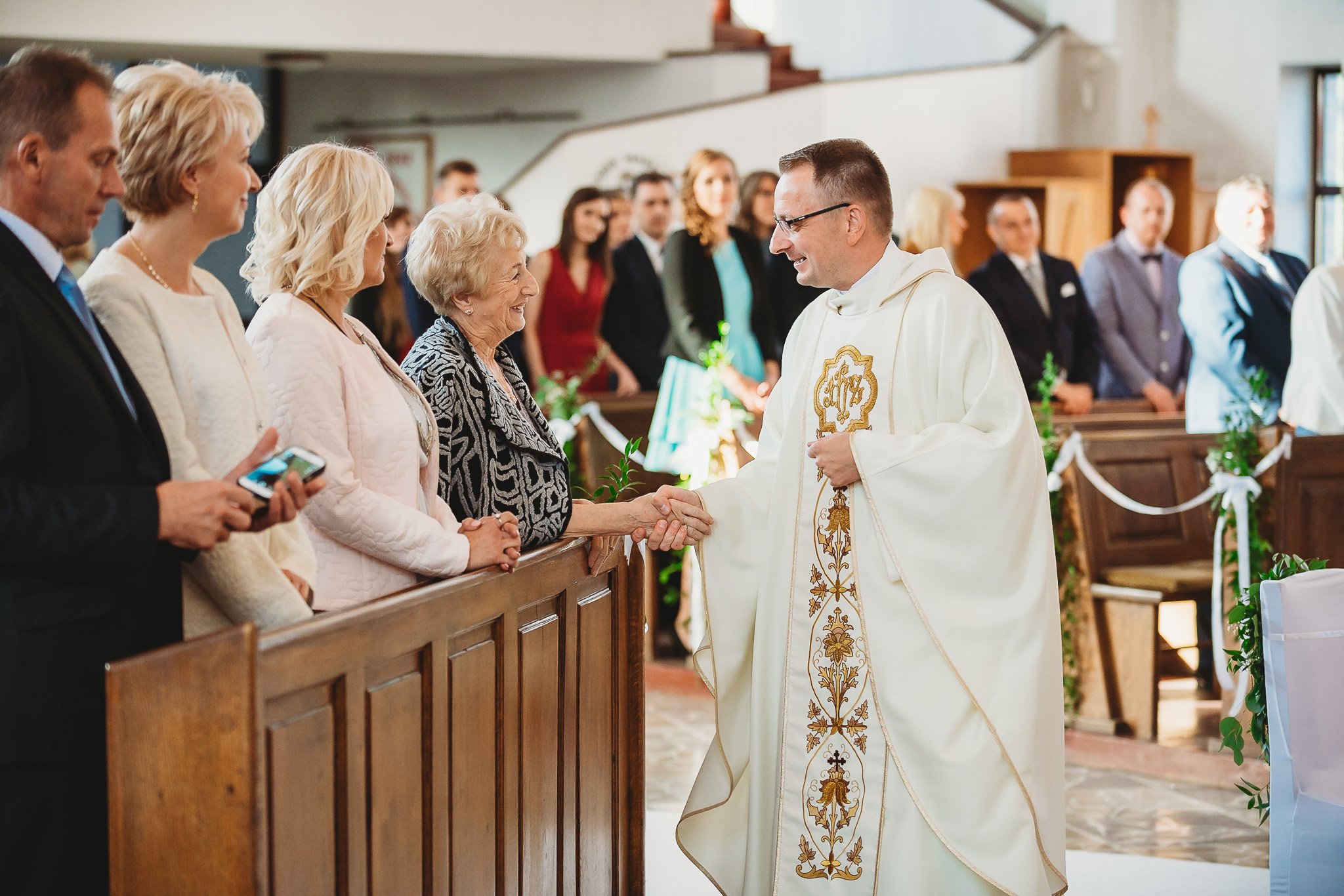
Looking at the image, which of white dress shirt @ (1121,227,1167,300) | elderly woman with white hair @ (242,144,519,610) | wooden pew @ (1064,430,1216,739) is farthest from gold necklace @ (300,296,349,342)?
white dress shirt @ (1121,227,1167,300)

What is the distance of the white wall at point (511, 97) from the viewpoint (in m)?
10.6

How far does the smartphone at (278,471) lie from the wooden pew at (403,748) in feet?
0.63

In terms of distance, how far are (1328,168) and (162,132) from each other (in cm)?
1030

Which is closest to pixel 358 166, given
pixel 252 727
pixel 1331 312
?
pixel 252 727

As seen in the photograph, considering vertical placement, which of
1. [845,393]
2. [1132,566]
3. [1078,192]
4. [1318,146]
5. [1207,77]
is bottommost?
[1132,566]

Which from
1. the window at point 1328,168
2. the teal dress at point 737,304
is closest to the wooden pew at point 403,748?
the teal dress at point 737,304

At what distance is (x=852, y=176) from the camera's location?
3.12m

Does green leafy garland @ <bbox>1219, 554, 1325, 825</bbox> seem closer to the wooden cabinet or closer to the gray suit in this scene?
the gray suit

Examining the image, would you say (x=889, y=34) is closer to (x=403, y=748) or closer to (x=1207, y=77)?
(x=1207, y=77)

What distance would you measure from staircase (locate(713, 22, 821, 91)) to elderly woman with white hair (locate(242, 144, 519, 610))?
27.6 ft

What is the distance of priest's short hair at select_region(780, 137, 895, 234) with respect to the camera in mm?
3121

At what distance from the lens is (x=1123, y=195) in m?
10.1

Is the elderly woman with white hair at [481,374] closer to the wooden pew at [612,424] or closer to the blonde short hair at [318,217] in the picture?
the blonde short hair at [318,217]

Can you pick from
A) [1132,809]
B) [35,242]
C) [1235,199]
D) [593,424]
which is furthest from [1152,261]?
[35,242]
